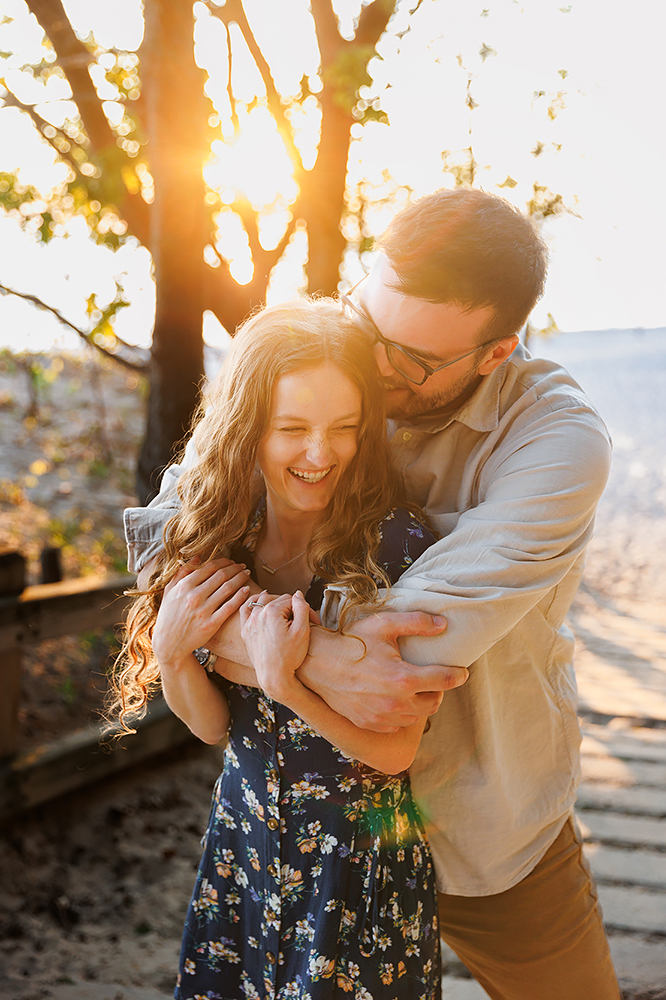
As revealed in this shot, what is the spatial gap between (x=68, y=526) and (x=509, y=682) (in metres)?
6.15

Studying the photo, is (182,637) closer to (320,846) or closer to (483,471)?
(320,846)

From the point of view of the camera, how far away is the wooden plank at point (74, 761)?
3396 mm

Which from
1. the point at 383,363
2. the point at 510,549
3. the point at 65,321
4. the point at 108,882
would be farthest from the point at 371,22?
the point at 108,882

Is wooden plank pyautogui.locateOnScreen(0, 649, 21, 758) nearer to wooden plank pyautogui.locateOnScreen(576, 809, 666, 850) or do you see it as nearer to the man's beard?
the man's beard

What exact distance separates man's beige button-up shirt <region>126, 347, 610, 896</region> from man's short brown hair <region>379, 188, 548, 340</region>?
0.17 m

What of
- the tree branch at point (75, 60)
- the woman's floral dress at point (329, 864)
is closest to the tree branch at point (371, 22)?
the tree branch at point (75, 60)

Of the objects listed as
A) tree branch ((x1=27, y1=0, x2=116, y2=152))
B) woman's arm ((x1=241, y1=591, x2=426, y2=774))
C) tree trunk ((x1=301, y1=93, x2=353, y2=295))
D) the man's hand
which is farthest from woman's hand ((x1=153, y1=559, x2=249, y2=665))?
tree branch ((x1=27, y1=0, x2=116, y2=152))

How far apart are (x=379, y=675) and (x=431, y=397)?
0.65 metres

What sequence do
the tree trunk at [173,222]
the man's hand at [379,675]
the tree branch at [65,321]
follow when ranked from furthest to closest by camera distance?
1. the tree branch at [65,321]
2. the tree trunk at [173,222]
3. the man's hand at [379,675]

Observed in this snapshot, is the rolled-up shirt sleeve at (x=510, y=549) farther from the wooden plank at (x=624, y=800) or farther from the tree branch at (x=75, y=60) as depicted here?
the tree branch at (x=75, y=60)

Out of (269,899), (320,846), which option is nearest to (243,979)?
(269,899)

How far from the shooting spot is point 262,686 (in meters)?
1.36

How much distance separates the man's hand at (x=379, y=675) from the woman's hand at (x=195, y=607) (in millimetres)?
205

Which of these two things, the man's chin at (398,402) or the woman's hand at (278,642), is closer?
the woman's hand at (278,642)
